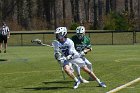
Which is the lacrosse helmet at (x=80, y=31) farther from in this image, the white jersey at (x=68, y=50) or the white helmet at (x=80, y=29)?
the white jersey at (x=68, y=50)

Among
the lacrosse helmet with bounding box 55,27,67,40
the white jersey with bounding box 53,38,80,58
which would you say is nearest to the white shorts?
the white jersey with bounding box 53,38,80,58

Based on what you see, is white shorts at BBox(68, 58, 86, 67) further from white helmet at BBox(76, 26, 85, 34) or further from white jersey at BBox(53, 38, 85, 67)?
white helmet at BBox(76, 26, 85, 34)

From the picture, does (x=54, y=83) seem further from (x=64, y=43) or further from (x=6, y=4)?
(x=6, y=4)

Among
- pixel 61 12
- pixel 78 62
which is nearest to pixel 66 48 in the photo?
pixel 78 62

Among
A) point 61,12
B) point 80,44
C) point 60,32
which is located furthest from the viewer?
point 61,12

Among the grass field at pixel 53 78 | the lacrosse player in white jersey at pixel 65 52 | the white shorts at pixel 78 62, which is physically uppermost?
the lacrosse player in white jersey at pixel 65 52

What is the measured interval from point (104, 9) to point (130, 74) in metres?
57.0

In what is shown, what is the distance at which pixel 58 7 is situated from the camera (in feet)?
250

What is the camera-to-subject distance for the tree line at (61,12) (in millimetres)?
Answer: 71625

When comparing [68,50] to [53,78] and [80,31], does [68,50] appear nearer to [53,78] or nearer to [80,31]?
[80,31]

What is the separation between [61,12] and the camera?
74812 millimetres

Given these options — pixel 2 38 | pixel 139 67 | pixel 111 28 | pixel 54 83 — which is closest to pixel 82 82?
pixel 54 83

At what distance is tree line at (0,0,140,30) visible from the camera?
235 ft

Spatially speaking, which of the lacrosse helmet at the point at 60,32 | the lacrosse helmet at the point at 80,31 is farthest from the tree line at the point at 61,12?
the lacrosse helmet at the point at 60,32
